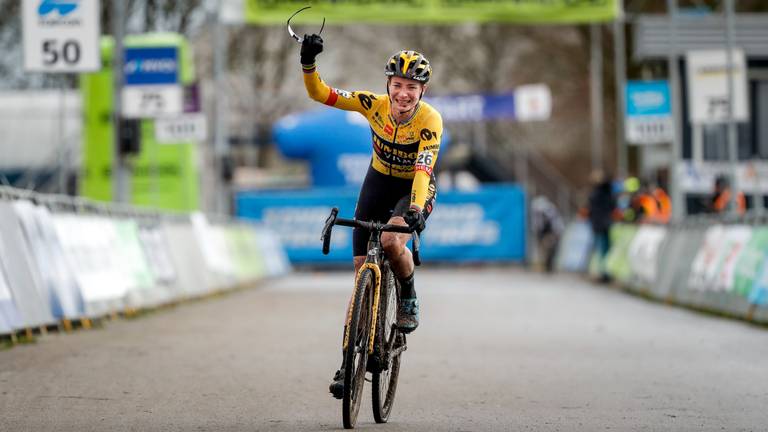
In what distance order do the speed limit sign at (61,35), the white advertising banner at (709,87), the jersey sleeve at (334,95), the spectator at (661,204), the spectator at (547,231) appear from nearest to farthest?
the jersey sleeve at (334,95) → the speed limit sign at (61,35) → the white advertising banner at (709,87) → the spectator at (661,204) → the spectator at (547,231)

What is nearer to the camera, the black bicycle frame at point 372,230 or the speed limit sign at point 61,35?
the black bicycle frame at point 372,230

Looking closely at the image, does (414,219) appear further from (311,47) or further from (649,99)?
(649,99)

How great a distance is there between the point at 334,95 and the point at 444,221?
2748 cm

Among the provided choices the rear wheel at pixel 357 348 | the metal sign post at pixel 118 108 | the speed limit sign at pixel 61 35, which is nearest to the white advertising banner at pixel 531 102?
the metal sign post at pixel 118 108

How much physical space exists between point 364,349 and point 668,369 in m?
4.09

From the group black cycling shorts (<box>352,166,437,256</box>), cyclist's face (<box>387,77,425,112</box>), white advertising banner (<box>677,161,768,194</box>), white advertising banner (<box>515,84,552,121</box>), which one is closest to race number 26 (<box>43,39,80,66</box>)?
black cycling shorts (<box>352,166,437,256</box>)

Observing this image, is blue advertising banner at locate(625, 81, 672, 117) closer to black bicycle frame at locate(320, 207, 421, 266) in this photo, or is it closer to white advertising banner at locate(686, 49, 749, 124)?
white advertising banner at locate(686, 49, 749, 124)

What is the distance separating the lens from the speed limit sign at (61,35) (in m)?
16.6

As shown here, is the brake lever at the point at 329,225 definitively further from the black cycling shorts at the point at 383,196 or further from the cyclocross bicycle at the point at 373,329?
the black cycling shorts at the point at 383,196

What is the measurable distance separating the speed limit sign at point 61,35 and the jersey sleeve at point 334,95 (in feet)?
27.8

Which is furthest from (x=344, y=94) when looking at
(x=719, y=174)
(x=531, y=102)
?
(x=531, y=102)

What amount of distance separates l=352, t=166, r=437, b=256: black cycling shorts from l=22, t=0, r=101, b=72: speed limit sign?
8.64 meters

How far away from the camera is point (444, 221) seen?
36.1 m

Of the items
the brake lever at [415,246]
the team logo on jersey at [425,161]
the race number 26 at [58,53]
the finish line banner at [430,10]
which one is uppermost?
the finish line banner at [430,10]
